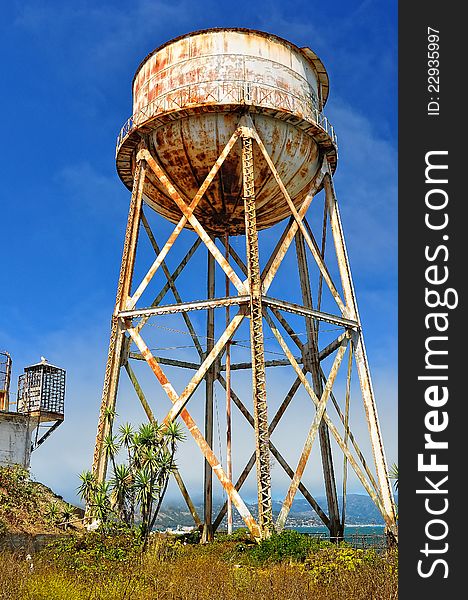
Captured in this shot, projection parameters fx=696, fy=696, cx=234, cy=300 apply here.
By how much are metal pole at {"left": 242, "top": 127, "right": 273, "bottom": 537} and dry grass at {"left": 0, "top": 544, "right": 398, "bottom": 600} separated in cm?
213

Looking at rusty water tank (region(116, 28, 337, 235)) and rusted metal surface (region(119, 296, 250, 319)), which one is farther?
rusty water tank (region(116, 28, 337, 235))

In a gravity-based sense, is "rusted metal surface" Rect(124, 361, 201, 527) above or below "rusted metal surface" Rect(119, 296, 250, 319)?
below

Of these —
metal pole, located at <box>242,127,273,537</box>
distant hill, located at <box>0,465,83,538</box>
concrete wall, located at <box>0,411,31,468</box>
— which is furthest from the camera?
concrete wall, located at <box>0,411,31,468</box>

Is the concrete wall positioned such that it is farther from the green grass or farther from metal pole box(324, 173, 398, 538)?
metal pole box(324, 173, 398, 538)

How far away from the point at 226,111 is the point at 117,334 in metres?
8.11

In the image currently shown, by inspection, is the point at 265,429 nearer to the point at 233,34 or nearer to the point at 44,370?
the point at 233,34

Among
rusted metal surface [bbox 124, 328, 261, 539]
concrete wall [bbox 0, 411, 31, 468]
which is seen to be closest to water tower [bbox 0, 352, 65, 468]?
concrete wall [bbox 0, 411, 31, 468]

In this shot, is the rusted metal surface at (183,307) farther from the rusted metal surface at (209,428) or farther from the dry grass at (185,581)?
the dry grass at (185,581)

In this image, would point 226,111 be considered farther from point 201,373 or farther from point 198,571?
point 198,571

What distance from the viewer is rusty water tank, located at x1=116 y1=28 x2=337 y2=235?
23.0 metres

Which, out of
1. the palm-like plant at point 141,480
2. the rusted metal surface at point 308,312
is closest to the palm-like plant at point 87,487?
the palm-like plant at point 141,480

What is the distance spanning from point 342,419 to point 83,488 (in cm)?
909

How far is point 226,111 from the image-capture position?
22.8 m

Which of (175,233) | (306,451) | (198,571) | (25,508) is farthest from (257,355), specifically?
(25,508)
